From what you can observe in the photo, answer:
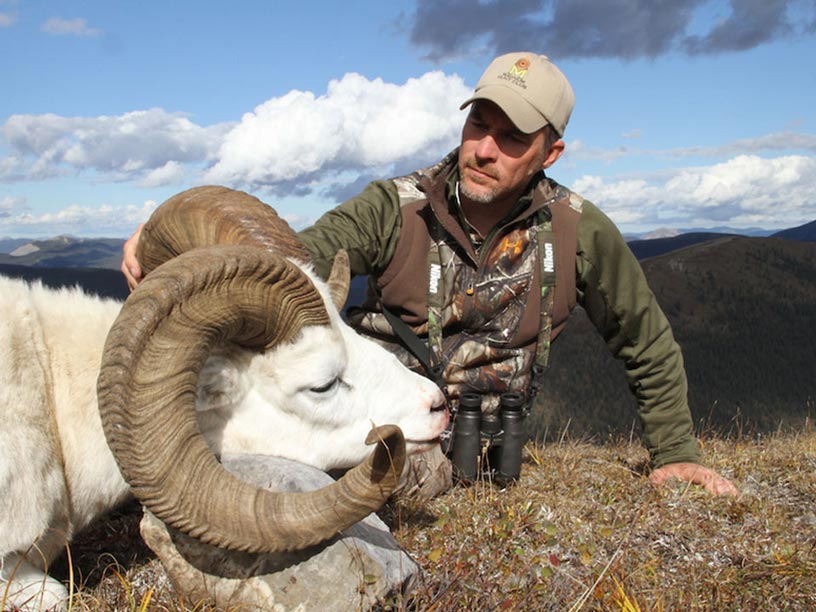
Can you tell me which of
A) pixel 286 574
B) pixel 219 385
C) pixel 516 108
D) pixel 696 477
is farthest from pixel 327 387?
pixel 696 477

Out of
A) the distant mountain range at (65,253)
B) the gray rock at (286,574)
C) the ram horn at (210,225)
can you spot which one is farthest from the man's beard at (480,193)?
the distant mountain range at (65,253)

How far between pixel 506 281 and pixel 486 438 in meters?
1.20

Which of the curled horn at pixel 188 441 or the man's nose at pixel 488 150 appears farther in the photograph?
the man's nose at pixel 488 150

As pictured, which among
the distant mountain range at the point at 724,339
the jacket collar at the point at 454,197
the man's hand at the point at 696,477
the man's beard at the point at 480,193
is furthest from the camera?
the distant mountain range at the point at 724,339

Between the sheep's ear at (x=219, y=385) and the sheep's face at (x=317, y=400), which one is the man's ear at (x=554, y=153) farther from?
the sheep's ear at (x=219, y=385)

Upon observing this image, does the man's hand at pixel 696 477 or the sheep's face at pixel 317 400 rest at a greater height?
the sheep's face at pixel 317 400

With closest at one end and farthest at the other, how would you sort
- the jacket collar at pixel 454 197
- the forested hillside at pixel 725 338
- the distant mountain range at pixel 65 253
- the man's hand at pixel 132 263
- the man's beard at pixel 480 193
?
1. the man's hand at pixel 132 263
2. the man's beard at pixel 480 193
3. the jacket collar at pixel 454 197
4. the forested hillside at pixel 725 338
5. the distant mountain range at pixel 65 253

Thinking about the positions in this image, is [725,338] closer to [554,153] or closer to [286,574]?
[554,153]

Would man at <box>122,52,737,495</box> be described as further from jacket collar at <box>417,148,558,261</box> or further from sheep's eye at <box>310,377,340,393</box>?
sheep's eye at <box>310,377,340,393</box>

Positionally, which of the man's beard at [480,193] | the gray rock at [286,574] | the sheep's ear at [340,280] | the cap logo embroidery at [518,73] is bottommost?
the gray rock at [286,574]

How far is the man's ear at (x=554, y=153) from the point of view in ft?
17.8

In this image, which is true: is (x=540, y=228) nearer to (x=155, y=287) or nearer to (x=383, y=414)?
(x=383, y=414)

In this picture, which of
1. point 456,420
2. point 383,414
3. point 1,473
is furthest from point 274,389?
point 456,420

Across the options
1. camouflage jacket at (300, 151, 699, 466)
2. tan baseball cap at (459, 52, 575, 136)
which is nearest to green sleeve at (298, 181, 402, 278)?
camouflage jacket at (300, 151, 699, 466)
